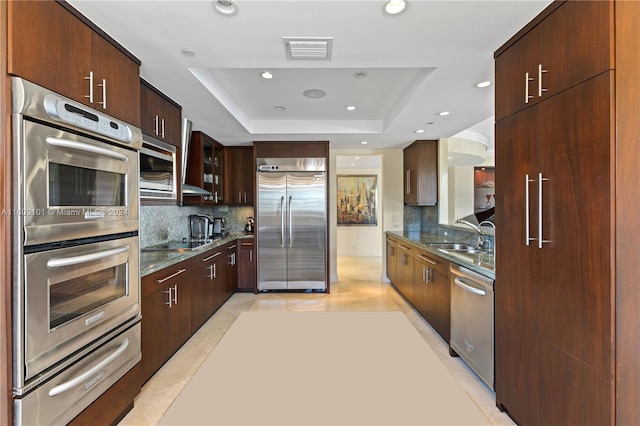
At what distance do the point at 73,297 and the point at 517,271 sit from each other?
2.50 meters

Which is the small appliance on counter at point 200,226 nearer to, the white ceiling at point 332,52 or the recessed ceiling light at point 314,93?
the white ceiling at point 332,52

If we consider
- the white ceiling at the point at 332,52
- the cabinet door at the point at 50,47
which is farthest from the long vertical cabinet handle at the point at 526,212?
the cabinet door at the point at 50,47

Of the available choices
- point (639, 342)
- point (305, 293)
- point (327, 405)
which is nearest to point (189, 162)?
point (305, 293)

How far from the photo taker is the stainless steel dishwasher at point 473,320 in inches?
83.4

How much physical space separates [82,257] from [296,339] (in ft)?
4.38

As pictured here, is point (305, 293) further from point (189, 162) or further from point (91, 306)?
point (91, 306)

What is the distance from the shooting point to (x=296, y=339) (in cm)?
86

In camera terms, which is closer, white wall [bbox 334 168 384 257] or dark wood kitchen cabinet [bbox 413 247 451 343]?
dark wood kitchen cabinet [bbox 413 247 451 343]

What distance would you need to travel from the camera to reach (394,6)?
4.91ft

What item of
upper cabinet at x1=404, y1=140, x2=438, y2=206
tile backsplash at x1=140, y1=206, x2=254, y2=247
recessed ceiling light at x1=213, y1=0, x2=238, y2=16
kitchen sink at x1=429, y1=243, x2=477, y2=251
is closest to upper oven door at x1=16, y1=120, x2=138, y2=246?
recessed ceiling light at x1=213, y1=0, x2=238, y2=16

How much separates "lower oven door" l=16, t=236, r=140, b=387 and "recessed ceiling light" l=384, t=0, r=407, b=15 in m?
2.00

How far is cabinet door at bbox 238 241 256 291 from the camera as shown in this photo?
470cm

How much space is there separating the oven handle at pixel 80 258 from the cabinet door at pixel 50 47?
2.68 ft

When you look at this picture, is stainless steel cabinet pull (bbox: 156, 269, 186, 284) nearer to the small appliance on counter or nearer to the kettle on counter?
the small appliance on counter
